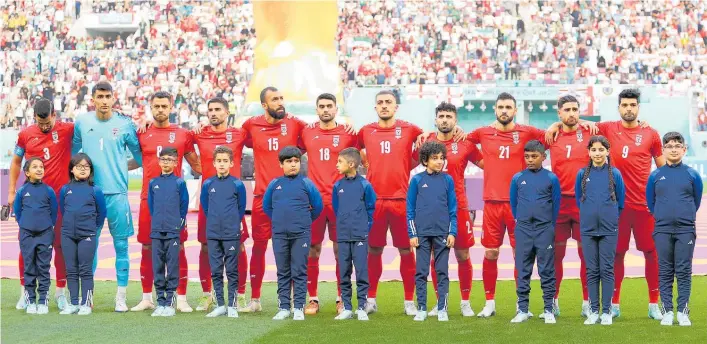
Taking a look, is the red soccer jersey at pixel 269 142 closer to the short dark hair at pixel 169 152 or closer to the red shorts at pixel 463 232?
the short dark hair at pixel 169 152

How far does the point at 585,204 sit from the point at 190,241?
25.6 feet

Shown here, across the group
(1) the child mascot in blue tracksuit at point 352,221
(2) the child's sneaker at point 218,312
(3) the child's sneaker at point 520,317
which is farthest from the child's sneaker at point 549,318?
(2) the child's sneaker at point 218,312

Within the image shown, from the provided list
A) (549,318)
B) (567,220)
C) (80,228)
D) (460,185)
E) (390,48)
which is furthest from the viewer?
(390,48)

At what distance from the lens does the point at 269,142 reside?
8.69m

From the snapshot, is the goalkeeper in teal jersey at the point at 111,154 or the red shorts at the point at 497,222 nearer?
the red shorts at the point at 497,222

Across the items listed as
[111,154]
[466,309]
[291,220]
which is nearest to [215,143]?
[111,154]

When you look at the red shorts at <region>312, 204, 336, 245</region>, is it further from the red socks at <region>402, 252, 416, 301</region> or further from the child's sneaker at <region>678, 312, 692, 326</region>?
the child's sneaker at <region>678, 312, 692, 326</region>

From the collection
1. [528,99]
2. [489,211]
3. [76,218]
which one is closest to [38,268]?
[76,218]

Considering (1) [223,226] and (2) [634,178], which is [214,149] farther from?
(2) [634,178]

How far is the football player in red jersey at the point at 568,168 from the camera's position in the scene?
8.23m

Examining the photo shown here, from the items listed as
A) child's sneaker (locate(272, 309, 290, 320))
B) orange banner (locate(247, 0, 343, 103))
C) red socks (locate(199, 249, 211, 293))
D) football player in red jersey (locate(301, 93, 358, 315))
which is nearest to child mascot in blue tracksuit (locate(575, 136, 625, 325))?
football player in red jersey (locate(301, 93, 358, 315))

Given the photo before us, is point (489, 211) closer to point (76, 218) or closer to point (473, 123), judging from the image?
point (76, 218)

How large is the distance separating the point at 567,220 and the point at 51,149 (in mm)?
4271

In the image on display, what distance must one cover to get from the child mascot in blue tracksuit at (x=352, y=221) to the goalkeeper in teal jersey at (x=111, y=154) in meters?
1.82
